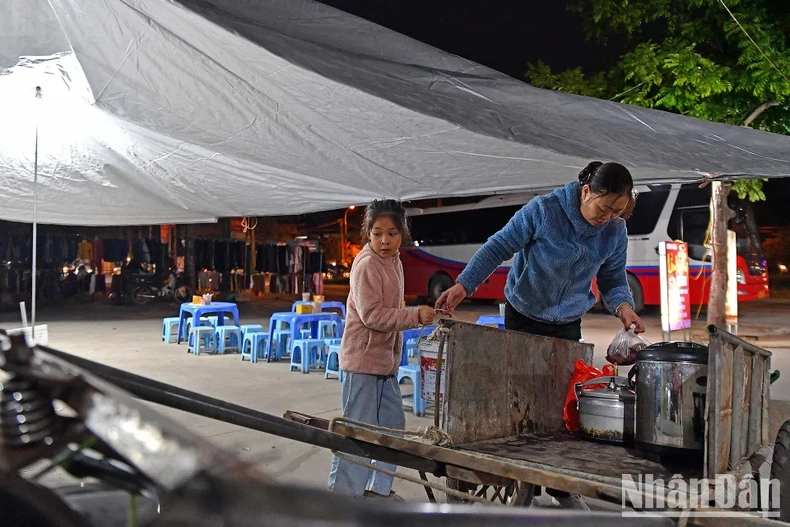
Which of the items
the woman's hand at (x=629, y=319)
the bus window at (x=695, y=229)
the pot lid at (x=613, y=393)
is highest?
the bus window at (x=695, y=229)

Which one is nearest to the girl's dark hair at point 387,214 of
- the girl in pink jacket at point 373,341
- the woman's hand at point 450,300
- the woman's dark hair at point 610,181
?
the girl in pink jacket at point 373,341

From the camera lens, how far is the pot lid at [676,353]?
7.30 feet

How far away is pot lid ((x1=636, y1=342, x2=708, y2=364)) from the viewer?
2.22 metres

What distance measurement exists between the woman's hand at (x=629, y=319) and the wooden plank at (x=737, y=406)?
700 mm

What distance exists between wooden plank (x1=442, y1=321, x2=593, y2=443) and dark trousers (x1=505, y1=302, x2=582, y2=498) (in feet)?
0.31

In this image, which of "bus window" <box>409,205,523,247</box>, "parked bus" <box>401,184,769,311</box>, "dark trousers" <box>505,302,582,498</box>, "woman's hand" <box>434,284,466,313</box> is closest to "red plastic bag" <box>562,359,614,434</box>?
"dark trousers" <box>505,302,582,498</box>

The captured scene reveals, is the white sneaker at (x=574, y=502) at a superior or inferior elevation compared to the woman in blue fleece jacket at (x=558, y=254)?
inferior

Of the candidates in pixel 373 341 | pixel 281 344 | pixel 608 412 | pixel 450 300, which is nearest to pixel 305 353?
pixel 281 344

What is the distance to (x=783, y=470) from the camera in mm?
2422

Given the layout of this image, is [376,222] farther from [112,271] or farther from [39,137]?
[112,271]

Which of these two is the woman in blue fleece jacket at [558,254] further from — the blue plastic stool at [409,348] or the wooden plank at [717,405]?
the blue plastic stool at [409,348]

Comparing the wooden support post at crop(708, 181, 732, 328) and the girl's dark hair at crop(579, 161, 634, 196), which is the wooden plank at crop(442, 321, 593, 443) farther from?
the wooden support post at crop(708, 181, 732, 328)

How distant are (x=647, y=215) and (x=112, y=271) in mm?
16536

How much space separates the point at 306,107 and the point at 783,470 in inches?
119
